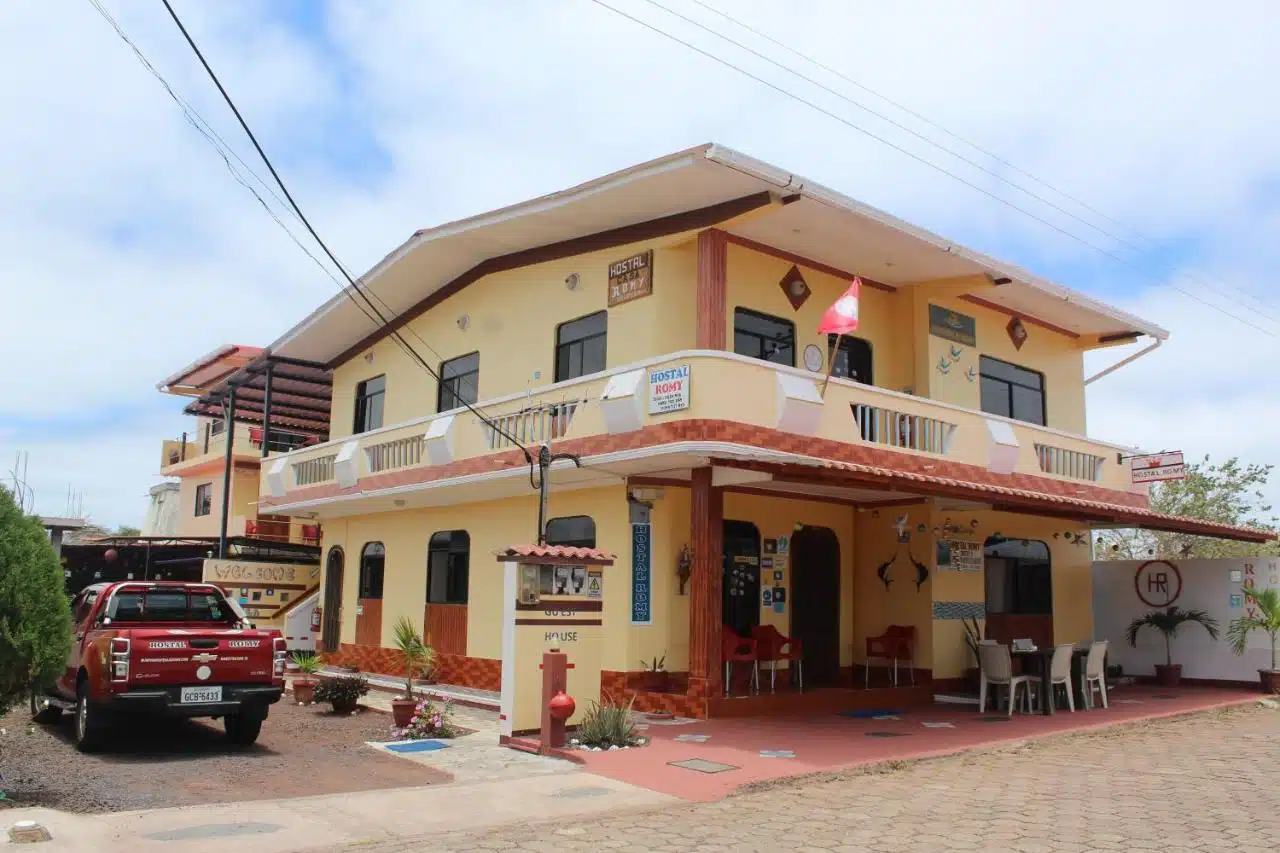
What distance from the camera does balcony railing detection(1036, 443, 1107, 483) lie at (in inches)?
654

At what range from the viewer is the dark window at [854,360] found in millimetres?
15922

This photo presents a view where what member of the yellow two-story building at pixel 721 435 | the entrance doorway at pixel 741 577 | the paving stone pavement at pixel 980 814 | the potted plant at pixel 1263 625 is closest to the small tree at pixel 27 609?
the paving stone pavement at pixel 980 814

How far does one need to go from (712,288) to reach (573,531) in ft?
13.2

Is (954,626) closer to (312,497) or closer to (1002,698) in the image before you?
(1002,698)

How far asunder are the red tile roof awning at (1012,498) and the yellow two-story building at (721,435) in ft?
0.19

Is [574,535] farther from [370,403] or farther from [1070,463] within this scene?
[1070,463]

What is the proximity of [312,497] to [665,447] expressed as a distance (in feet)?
33.7

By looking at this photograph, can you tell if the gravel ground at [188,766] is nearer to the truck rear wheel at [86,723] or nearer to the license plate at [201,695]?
the truck rear wheel at [86,723]

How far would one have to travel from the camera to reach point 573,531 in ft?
48.8

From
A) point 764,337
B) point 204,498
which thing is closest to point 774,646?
point 764,337

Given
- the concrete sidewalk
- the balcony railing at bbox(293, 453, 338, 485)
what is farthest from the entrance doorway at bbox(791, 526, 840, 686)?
the balcony railing at bbox(293, 453, 338, 485)

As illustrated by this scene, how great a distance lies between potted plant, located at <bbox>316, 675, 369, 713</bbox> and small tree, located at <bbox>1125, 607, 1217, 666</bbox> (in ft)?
44.9

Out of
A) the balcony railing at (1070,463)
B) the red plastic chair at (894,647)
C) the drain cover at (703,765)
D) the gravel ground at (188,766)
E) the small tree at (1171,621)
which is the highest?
the balcony railing at (1070,463)

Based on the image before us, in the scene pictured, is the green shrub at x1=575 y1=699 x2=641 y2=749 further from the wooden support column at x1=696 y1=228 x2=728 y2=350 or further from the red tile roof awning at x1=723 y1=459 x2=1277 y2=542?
the wooden support column at x1=696 y1=228 x2=728 y2=350
